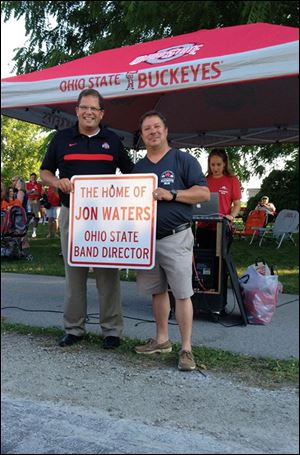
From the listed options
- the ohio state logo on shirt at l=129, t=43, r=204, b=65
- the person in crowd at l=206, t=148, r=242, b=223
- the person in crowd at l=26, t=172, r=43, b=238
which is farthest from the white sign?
the person in crowd at l=26, t=172, r=43, b=238

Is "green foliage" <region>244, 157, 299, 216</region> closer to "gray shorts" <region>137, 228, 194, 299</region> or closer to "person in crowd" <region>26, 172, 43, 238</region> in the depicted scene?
"gray shorts" <region>137, 228, 194, 299</region>

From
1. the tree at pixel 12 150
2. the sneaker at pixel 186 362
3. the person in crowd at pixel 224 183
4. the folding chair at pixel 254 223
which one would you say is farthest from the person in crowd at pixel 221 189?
the tree at pixel 12 150

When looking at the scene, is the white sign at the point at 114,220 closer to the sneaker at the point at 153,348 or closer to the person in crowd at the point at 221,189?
the sneaker at the point at 153,348

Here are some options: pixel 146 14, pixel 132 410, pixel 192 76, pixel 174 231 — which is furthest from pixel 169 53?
pixel 132 410

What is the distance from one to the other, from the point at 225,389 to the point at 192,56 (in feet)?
7.33

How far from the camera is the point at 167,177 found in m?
3.54

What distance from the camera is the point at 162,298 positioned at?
3.98 metres

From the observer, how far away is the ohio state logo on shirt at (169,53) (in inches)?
146

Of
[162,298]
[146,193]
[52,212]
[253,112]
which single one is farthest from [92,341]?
[52,212]

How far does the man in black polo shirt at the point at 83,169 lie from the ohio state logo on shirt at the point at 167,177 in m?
0.49

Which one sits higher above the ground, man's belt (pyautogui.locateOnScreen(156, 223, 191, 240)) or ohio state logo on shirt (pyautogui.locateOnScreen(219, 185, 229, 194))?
ohio state logo on shirt (pyautogui.locateOnScreen(219, 185, 229, 194))

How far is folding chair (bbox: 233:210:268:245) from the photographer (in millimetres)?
6832

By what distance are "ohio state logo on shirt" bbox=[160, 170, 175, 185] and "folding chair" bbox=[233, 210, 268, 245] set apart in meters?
3.18

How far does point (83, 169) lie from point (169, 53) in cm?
107
